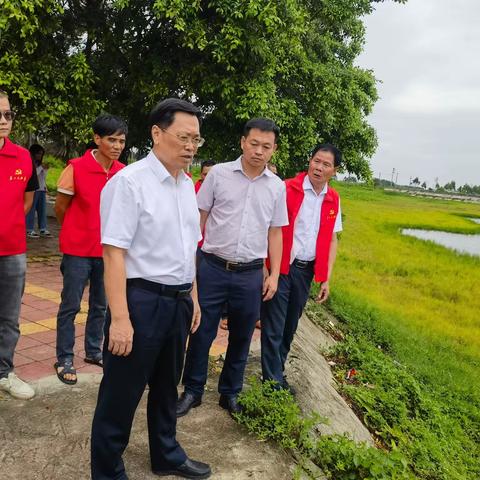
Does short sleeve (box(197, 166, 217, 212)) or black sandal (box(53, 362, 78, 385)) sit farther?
black sandal (box(53, 362, 78, 385))

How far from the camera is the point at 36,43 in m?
6.26

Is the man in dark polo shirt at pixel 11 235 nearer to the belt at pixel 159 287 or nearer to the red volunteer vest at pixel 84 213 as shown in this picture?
the red volunteer vest at pixel 84 213

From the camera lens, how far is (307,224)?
12.0 feet

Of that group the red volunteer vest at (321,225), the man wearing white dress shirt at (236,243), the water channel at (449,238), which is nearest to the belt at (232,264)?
the man wearing white dress shirt at (236,243)

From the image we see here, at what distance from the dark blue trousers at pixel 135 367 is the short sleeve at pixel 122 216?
0.23 m

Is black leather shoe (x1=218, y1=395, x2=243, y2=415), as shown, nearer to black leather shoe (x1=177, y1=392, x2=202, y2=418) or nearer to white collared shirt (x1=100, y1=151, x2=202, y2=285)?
black leather shoe (x1=177, y1=392, x2=202, y2=418)

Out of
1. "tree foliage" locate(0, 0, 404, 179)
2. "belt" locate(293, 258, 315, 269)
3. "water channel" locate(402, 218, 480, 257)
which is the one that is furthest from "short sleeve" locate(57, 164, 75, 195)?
"water channel" locate(402, 218, 480, 257)

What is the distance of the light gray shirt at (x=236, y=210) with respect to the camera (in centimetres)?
308

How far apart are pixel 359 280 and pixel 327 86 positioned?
17.6 feet

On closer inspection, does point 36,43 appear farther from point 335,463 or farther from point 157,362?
point 335,463

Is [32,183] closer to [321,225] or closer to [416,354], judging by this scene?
[321,225]

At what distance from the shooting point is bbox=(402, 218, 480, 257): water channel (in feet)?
80.4

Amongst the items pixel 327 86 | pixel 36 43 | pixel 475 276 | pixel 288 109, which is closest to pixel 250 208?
pixel 36 43

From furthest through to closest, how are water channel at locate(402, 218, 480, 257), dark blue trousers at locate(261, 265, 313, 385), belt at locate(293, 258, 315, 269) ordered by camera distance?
water channel at locate(402, 218, 480, 257), belt at locate(293, 258, 315, 269), dark blue trousers at locate(261, 265, 313, 385)
